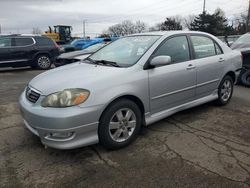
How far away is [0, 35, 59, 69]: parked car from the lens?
11.7 m

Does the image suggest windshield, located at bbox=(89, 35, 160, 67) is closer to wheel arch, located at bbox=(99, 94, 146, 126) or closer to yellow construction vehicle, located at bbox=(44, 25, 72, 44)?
wheel arch, located at bbox=(99, 94, 146, 126)

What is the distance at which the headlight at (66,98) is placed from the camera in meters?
3.28

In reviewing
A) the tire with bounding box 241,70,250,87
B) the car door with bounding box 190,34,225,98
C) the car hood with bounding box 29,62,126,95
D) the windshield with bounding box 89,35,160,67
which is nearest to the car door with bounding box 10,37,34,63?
the windshield with bounding box 89,35,160,67

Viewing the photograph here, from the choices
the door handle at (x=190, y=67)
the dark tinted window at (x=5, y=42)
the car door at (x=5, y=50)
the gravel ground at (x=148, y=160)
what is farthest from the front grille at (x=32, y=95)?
the dark tinted window at (x=5, y=42)

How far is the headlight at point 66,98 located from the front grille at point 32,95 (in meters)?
0.21

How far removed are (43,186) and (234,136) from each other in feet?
9.20

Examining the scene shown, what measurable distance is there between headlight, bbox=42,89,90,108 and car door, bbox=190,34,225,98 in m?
2.35

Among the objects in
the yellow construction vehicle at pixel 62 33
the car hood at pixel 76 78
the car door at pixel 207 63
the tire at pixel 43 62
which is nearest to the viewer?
the car hood at pixel 76 78

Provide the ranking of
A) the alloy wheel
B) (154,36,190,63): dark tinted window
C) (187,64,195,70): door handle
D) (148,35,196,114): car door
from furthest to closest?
(187,64,195,70): door handle < (154,36,190,63): dark tinted window < (148,35,196,114): car door < the alloy wheel

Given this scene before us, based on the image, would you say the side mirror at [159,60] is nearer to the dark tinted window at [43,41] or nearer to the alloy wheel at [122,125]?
the alloy wheel at [122,125]

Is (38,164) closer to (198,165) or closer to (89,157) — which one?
(89,157)

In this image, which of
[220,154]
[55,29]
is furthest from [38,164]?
[55,29]

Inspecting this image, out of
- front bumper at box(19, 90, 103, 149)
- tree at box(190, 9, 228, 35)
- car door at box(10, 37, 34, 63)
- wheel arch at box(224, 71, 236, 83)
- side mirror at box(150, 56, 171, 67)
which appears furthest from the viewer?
tree at box(190, 9, 228, 35)

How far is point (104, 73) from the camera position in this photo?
12.2 feet
